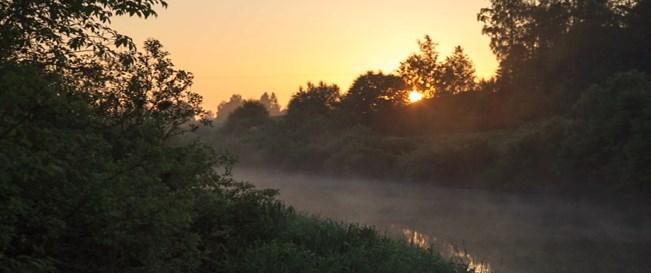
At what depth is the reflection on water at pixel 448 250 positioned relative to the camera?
2203 centimetres

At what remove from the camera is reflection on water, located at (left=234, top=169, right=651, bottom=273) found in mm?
26328

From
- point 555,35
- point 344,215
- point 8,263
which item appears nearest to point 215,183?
point 8,263

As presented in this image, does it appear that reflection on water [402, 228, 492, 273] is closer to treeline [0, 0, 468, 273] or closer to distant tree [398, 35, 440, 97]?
treeline [0, 0, 468, 273]

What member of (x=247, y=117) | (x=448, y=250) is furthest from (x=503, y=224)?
(x=247, y=117)

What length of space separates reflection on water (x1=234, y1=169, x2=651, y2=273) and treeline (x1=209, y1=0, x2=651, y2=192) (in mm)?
2355

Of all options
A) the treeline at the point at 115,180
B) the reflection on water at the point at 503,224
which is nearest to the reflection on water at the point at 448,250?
the reflection on water at the point at 503,224

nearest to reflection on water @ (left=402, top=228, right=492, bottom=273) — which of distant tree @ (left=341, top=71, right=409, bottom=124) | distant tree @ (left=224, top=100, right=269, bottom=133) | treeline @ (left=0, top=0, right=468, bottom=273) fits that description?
treeline @ (left=0, top=0, right=468, bottom=273)

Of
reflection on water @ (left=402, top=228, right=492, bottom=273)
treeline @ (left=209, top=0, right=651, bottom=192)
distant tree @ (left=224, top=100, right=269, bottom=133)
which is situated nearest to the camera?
reflection on water @ (left=402, top=228, right=492, bottom=273)

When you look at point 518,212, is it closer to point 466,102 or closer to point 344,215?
point 344,215

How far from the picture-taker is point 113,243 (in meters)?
9.52

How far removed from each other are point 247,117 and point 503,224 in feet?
246

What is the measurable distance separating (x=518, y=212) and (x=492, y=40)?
3410cm

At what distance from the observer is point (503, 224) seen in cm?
3694

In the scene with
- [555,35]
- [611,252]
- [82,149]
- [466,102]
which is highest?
[555,35]
